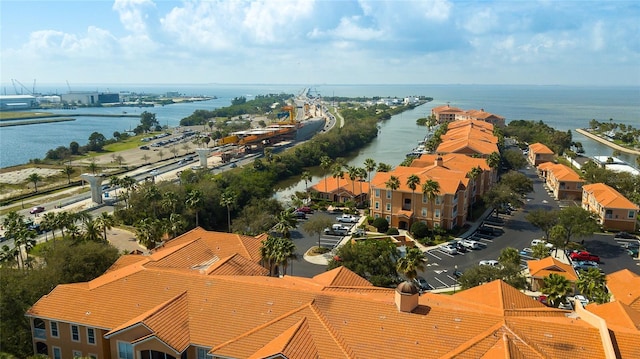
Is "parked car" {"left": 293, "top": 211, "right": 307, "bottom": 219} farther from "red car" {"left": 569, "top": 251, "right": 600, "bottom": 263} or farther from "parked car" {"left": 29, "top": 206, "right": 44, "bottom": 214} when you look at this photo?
"parked car" {"left": 29, "top": 206, "right": 44, "bottom": 214}

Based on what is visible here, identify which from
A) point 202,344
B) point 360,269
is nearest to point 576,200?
point 360,269

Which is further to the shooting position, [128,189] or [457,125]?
[457,125]

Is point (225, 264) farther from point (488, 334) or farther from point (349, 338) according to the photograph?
point (488, 334)

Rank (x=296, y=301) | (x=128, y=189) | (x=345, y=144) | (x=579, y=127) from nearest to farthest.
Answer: (x=296, y=301)
(x=128, y=189)
(x=345, y=144)
(x=579, y=127)

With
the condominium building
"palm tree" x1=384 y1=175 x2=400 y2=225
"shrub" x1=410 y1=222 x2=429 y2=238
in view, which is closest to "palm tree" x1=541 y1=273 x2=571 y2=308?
"shrub" x1=410 y1=222 x2=429 y2=238

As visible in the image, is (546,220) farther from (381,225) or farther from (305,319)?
(305,319)

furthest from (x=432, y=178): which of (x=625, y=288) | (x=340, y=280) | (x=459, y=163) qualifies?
(x=340, y=280)
